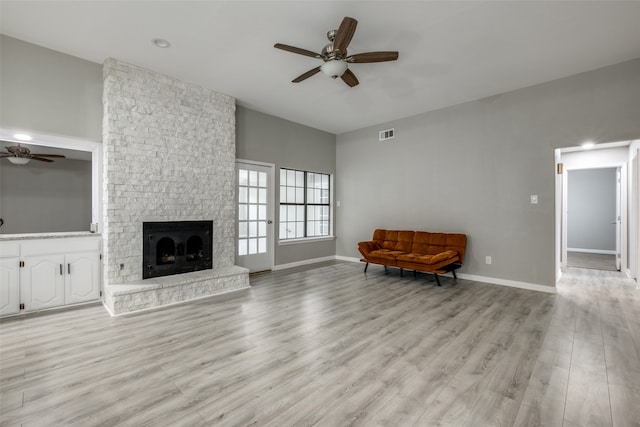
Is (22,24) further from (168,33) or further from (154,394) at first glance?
(154,394)

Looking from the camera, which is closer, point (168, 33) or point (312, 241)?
point (168, 33)

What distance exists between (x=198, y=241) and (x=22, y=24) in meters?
3.05

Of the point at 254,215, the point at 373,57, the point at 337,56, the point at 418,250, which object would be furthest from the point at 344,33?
the point at 418,250

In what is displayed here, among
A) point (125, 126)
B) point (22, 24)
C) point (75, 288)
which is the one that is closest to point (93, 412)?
point (75, 288)

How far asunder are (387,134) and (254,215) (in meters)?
3.27

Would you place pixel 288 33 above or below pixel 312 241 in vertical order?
above

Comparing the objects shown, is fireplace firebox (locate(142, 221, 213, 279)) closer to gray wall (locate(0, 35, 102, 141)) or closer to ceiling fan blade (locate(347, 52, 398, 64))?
gray wall (locate(0, 35, 102, 141))

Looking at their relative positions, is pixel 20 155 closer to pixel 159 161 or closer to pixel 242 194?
pixel 159 161

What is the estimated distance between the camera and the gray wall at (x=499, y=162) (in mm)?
3936

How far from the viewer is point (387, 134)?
6195mm

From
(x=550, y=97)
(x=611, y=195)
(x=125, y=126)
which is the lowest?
(x=611, y=195)

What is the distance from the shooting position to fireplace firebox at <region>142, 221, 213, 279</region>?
3953 millimetres

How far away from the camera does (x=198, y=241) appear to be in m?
4.46

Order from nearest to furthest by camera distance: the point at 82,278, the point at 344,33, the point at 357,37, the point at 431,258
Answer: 1. the point at 344,33
2. the point at 357,37
3. the point at 82,278
4. the point at 431,258
